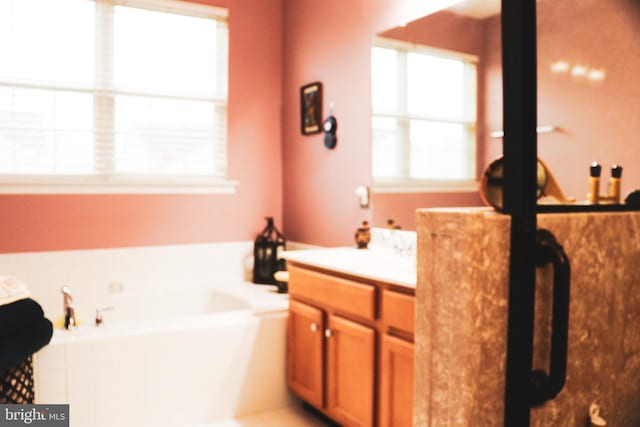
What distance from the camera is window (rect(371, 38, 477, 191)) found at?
8.57 feet

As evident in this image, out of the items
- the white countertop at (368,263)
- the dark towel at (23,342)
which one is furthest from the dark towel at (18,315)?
the white countertop at (368,263)

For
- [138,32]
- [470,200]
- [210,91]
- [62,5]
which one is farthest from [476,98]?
[62,5]

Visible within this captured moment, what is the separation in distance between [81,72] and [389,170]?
2.09 meters

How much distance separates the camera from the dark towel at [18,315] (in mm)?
1994

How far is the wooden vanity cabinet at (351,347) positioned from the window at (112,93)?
4.67ft

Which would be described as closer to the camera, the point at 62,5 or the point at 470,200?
the point at 470,200

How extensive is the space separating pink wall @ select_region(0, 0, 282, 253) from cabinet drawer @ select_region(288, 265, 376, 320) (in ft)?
3.70

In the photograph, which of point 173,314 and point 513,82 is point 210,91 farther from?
point 513,82

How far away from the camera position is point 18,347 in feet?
6.67

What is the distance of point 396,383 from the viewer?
2182 millimetres

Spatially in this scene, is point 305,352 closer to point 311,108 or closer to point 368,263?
point 368,263

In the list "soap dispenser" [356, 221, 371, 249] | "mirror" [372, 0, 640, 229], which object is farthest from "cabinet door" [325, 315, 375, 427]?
"mirror" [372, 0, 640, 229]

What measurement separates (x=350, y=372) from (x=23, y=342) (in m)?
1.37

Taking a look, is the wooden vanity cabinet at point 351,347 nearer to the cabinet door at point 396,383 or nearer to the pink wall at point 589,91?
the cabinet door at point 396,383
